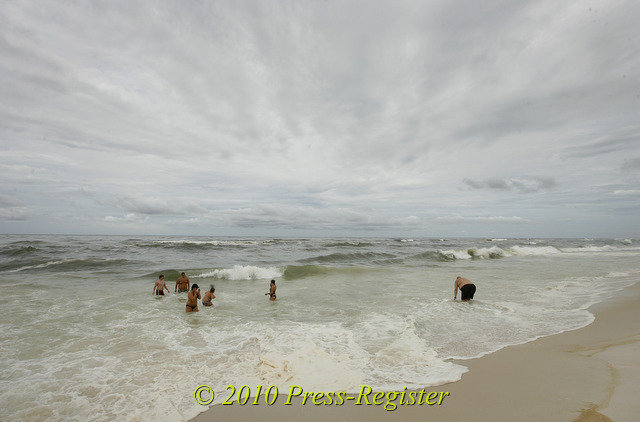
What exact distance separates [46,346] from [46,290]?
8.83 meters

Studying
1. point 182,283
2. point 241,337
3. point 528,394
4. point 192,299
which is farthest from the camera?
point 182,283

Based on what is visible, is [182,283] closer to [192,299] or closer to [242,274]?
[192,299]

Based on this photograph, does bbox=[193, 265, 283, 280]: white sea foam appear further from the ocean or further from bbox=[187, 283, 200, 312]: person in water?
bbox=[187, 283, 200, 312]: person in water

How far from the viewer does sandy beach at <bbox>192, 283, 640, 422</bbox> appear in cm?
362

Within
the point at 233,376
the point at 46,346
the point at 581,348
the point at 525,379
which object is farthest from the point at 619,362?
the point at 46,346

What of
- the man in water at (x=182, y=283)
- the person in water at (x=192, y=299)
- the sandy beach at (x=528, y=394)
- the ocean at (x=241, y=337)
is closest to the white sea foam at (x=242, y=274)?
the ocean at (x=241, y=337)

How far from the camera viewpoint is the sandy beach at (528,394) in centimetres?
362

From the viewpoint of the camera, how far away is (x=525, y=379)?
456cm

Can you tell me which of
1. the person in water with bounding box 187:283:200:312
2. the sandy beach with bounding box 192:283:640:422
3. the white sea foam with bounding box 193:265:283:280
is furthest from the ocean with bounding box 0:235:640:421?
the white sea foam with bounding box 193:265:283:280

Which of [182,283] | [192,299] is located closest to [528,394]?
[192,299]

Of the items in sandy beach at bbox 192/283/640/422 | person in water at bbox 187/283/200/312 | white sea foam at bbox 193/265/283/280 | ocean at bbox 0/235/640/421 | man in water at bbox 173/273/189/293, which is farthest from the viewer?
white sea foam at bbox 193/265/283/280

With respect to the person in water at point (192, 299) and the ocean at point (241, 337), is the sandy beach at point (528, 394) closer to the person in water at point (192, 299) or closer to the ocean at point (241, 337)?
the ocean at point (241, 337)

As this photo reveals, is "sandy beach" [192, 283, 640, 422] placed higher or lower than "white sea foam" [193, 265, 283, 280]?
higher

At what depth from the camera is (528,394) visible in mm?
4078
